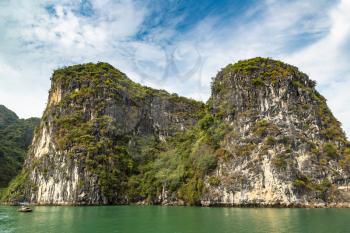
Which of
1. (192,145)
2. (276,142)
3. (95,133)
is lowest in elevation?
(276,142)

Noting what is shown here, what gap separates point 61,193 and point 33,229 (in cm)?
3595

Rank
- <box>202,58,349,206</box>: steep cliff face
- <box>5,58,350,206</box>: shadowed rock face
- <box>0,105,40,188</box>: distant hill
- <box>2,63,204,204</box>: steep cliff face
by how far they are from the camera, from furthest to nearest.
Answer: <box>0,105,40,188</box>: distant hill → <box>2,63,204,204</box>: steep cliff face → <box>5,58,350,206</box>: shadowed rock face → <box>202,58,349,206</box>: steep cliff face

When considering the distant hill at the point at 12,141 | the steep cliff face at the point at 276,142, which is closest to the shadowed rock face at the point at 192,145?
the steep cliff face at the point at 276,142

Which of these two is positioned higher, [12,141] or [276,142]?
[12,141]

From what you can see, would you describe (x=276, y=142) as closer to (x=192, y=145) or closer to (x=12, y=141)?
(x=192, y=145)

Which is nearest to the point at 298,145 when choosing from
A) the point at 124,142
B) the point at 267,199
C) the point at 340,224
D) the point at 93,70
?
the point at 267,199

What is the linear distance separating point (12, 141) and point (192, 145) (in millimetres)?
60649

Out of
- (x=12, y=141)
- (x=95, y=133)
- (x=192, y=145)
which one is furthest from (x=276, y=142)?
(x=12, y=141)

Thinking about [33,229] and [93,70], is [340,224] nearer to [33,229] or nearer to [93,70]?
[33,229]

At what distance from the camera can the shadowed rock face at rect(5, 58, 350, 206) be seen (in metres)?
48.5

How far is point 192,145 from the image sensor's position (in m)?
63.9

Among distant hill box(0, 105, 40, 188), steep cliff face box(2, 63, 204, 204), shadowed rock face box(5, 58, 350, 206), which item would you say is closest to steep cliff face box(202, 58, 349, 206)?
shadowed rock face box(5, 58, 350, 206)

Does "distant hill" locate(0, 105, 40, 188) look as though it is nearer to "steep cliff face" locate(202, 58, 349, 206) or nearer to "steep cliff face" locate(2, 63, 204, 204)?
"steep cliff face" locate(2, 63, 204, 204)

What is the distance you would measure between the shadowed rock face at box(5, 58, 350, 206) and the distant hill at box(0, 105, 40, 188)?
14989mm
